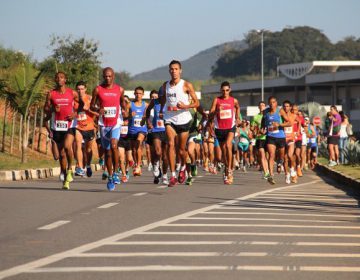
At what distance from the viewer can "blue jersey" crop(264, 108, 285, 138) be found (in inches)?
909

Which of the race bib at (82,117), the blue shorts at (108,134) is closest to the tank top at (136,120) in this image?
the race bib at (82,117)

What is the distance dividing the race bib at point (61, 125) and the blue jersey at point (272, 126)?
218 inches

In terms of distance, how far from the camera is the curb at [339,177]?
20384mm

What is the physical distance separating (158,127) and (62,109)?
2181mm

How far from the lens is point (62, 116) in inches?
750

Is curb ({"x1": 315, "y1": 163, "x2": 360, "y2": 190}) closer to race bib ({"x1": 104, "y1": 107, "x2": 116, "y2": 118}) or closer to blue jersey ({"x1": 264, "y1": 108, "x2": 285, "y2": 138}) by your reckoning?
blue jersey ({"x1": 264, "y1": 108, "x2": 285, "y2": 138})

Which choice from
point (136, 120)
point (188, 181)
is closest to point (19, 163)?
point (136, 120)

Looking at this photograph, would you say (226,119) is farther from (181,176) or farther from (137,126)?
(137,126)

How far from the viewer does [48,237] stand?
1038 cm

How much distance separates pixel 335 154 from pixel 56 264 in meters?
25.7

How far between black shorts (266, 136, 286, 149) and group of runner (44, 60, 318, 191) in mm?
19

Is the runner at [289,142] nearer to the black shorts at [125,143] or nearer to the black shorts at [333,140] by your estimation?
the black shorts at [125,143]

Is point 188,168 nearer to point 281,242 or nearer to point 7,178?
point 7,178

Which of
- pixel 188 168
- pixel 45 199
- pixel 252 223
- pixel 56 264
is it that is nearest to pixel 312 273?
pixel 56 264
